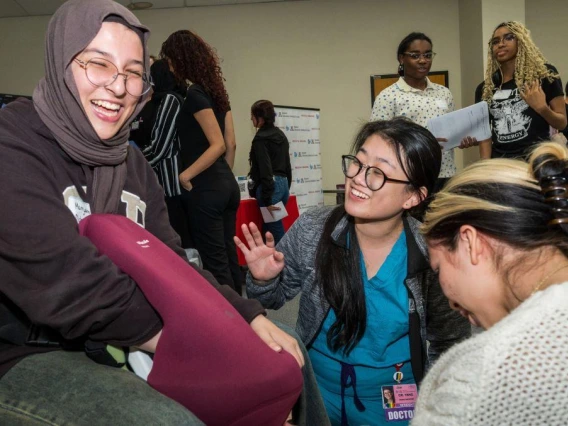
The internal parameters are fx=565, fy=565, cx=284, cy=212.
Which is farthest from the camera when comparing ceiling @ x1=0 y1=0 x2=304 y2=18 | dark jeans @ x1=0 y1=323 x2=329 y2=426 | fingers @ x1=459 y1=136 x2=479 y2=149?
ceiling @ x1=0 y1=0 x2=304 y2=18

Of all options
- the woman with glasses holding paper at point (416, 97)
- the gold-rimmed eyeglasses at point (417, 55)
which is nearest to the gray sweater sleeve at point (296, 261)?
the woman with glasses holding paper at point (416, 97)

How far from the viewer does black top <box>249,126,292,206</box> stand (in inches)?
193

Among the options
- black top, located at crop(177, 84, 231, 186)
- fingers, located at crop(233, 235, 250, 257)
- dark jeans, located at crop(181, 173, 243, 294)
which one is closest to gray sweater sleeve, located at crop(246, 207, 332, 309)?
fingers, located at crop(233, 235, 250, 257)

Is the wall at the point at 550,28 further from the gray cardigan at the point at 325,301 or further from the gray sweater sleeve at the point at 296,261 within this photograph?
the gray sweater sleeve at the point at 296,261

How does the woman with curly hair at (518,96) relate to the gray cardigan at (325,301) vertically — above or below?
above

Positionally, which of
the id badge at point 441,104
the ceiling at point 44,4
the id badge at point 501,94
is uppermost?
the ceiling at point 44,4

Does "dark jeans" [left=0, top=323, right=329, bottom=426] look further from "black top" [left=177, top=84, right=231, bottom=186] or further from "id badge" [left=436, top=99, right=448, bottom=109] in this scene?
"id badge" [left=436, top=99, right=448, bottom=109]

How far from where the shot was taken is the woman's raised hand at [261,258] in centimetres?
159

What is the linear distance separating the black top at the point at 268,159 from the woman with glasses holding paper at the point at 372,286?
3.19 metres

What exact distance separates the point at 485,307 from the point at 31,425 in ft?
2.70

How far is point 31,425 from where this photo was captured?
0.95 meters

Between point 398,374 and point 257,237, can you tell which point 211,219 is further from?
point 398,374

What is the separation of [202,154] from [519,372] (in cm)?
225

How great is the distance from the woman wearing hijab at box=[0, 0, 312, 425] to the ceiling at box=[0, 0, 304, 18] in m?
6.18
